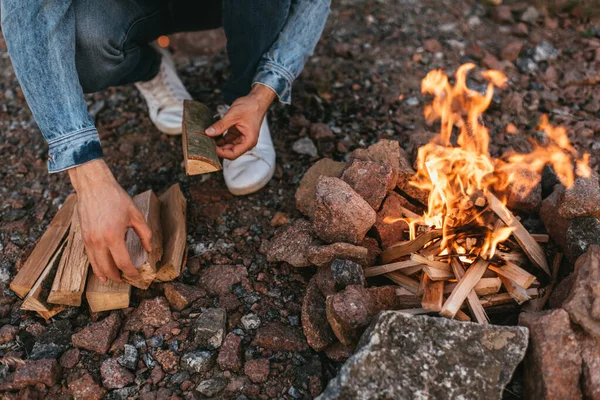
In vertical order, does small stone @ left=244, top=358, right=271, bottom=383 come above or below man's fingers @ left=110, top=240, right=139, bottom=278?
below

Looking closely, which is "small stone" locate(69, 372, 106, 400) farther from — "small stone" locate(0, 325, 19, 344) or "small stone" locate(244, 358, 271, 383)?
"small stone" locate(244, 358, 271, 383)

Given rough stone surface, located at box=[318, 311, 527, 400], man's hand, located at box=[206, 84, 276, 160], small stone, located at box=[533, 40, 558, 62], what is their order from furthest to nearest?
1. small stone, located at box=[533, 40, 558, 62]
2. man's hand, located at box=[206, 84, 276, 160]
3. rough stone surface, located at box=[318, 311, 527, 400]

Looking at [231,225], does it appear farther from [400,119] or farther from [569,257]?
[569,257]

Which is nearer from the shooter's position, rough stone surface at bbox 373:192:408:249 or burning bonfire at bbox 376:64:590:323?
burning bonfire at bbox 376:64:590:323

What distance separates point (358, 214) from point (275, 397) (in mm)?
772

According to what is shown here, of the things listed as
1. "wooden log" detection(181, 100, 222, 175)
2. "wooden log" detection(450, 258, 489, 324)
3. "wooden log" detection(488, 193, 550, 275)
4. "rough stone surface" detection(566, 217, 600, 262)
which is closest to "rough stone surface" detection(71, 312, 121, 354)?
"wooden log" detection(181, 100, 222, 175)

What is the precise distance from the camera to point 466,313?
6.42ft

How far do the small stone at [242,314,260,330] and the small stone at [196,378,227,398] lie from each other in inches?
9.9

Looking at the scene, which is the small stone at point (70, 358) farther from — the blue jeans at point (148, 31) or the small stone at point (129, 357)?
the blue jeans at point (148, 31)

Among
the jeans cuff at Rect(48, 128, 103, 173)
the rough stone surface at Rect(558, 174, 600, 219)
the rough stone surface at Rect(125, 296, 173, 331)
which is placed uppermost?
the jeans cuff at Rect(48, 128, 103, 173)

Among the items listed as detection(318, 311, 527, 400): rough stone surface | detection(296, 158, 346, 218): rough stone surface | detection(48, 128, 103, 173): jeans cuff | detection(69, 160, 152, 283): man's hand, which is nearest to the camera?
detection(318, 311, 527, 400): rough stone surface

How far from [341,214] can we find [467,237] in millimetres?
534

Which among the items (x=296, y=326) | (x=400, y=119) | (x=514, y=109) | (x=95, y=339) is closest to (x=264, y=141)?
(x=400, y=119)

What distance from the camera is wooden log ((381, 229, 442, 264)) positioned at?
202 cm
